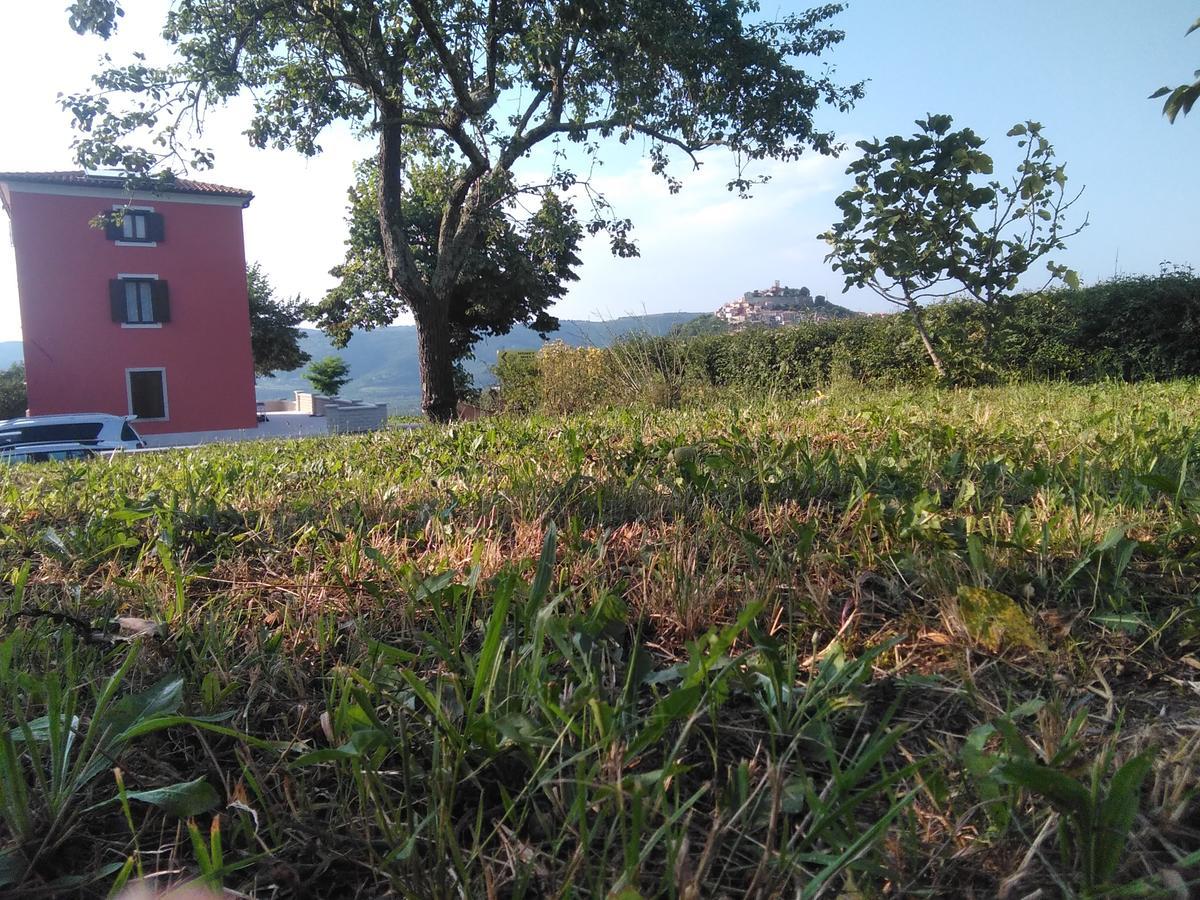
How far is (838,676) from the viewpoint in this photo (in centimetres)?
96

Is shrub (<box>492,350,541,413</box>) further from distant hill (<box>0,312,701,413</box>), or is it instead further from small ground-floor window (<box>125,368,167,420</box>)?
small ground-floor window (<box>125,368,167,420</box>)

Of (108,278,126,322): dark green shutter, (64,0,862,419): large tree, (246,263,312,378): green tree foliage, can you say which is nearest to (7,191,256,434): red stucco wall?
(108,278,126,322): dark green shutter

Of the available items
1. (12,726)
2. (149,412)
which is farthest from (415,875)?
(149,412)

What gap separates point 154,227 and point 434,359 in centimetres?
1695

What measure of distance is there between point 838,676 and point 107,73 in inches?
441

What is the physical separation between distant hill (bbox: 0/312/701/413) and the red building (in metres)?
5.86

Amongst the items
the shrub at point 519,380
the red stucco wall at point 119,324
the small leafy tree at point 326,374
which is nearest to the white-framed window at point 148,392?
the red stucco wall at point 119,324

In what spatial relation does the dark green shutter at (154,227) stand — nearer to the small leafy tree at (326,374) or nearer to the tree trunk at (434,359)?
the tree trunk at (434,359)

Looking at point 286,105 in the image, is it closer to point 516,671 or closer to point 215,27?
point 215,27

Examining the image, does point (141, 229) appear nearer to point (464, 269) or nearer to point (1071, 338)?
point (464, 269)

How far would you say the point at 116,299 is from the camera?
21.6 m

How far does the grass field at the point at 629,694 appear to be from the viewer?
695mm

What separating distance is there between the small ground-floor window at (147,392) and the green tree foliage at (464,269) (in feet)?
19.9

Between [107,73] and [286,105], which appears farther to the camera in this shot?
[286,105]
